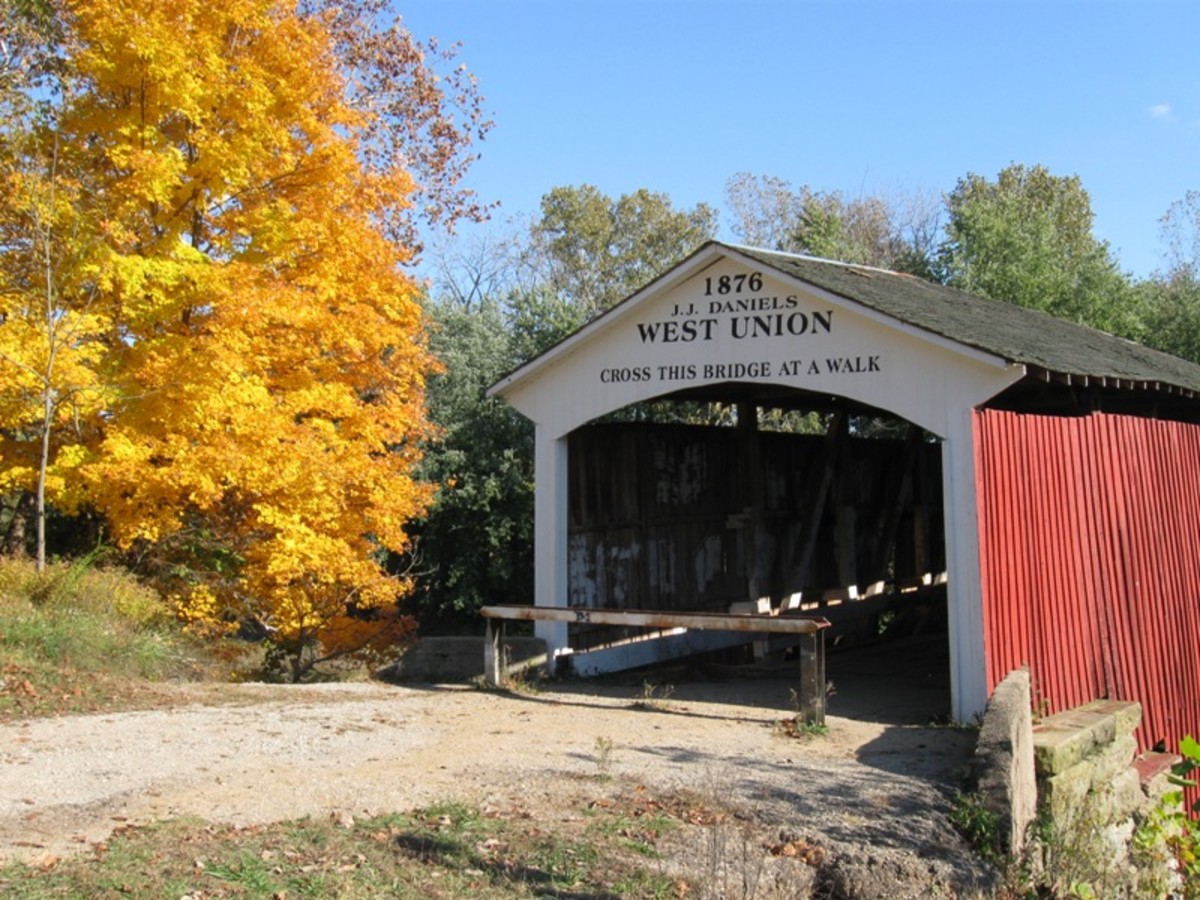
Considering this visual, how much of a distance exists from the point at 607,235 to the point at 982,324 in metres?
39.9

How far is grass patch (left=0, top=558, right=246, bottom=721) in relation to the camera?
9539 millimetres

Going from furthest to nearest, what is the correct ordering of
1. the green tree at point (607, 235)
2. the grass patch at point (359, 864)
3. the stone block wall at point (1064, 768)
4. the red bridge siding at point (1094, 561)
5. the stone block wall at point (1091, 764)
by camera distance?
1. the green tree at point (607, 235)
2. the red bridge siding at point (1094, 561)
3. the stone block wall at point (1091, 764)
4. the stone block wall at point (1064, 768)
5. the grass patch at point (359, 864)

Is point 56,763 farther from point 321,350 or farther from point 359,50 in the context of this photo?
point 359,50

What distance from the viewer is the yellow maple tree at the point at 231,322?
14352 mm

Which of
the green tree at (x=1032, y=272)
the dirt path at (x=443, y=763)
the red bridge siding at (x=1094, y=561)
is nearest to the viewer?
the dirt path at (x=443, y=763)

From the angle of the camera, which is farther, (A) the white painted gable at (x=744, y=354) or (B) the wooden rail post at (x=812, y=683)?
(A) the white painted gable at (x=744, y=354)

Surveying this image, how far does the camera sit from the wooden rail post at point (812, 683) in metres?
9.60

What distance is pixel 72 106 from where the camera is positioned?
51.2ft

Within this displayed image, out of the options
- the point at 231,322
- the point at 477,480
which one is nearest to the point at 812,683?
the point at 231,322

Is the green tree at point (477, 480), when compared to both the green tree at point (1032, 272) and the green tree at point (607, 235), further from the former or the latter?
the green tree at point (607, 235)

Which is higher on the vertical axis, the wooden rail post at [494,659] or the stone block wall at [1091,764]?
the wooden rail post at [494,659]

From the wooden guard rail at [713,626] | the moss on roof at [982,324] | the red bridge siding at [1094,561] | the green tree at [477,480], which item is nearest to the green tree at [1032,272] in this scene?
the green tree at [477,480]

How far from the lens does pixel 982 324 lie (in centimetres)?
1179

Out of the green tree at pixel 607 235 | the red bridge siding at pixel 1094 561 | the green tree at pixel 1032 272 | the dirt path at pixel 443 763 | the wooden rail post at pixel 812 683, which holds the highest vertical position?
the green tree at pixel 607 235
